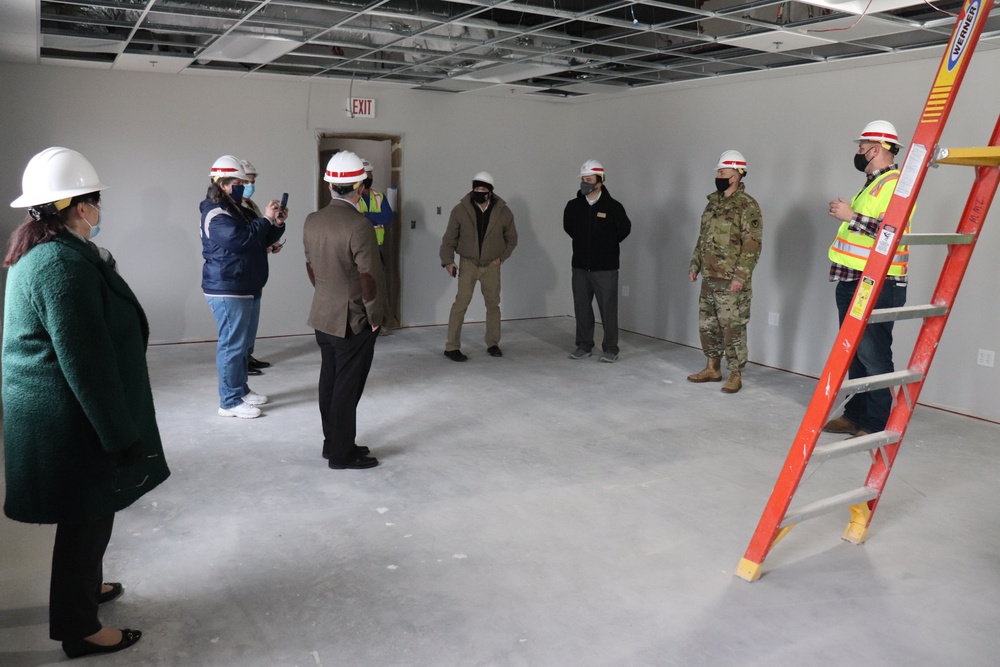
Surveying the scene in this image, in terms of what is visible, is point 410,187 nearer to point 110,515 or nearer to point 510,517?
point 510,517

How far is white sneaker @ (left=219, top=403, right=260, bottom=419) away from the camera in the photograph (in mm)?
4910

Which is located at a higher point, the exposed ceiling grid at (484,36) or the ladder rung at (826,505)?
the exposed ceiling grid at (484,36)

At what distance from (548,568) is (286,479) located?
1.53m

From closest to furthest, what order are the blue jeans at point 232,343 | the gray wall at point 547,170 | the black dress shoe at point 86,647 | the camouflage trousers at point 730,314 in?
1. the black dress shoe at point 86,647
2. the blue jeans at point 232,343
3. the gray wall at point 547,170
4. the camouflage trousers at point 730,314

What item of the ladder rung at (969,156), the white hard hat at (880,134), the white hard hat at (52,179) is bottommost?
the white hard hat at (52,179)

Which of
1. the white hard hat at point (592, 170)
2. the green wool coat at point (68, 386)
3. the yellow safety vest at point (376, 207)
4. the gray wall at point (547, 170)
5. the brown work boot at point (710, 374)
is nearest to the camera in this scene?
the green wool coat at point (68, 386)

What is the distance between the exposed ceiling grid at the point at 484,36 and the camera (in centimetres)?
452

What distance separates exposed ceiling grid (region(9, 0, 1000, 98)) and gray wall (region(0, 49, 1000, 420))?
1.18 feet

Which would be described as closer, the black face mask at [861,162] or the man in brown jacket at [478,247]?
the black face mask at [861,162]

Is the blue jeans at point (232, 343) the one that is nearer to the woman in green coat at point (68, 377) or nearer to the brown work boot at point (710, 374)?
the woman in green coat at point (68, 377)

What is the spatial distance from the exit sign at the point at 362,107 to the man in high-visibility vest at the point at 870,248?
4650 millimetres

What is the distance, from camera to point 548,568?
308 cm

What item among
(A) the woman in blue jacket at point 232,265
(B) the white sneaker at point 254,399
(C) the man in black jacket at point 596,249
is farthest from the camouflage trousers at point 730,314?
(B) the white sneaker at point 254,399

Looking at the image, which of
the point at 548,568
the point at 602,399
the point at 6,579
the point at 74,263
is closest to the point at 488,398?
the point at 602,399
